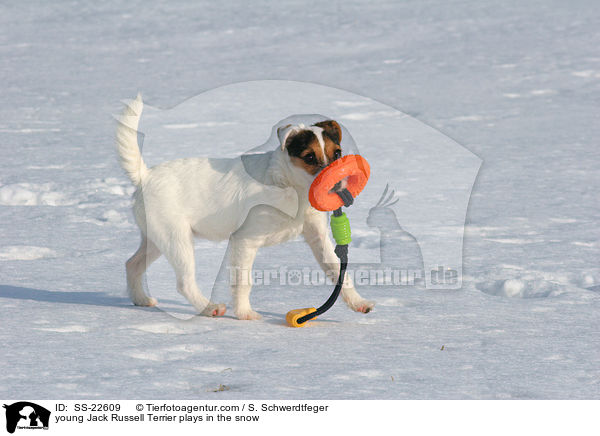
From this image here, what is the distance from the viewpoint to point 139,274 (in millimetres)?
5035

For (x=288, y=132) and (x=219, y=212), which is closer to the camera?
(x=288, y=132)

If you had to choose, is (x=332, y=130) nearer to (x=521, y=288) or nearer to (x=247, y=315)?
(x=247, y=315)

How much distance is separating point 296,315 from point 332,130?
3.47 feet

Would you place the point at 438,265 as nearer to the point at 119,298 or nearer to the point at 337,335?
the point at 337,335

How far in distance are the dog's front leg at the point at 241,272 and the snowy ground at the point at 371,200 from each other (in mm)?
117

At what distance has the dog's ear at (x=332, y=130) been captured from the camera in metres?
4.27

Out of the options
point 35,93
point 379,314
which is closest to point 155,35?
point 35,93

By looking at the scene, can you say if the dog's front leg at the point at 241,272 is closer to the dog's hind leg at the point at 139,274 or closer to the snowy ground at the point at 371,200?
the snowy ground at the point at 371,200

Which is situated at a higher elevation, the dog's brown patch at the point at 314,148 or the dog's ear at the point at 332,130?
the dog's ear at the point at 332,130

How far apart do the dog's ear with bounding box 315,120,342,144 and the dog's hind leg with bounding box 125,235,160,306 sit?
1.41 metres
